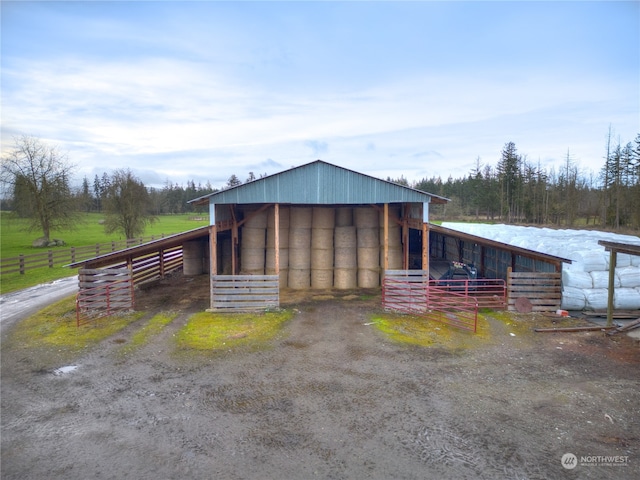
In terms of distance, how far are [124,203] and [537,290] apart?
32391 mm

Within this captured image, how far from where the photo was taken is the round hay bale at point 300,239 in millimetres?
18516

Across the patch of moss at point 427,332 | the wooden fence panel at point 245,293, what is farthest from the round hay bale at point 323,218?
the patch of moss at point 427,332

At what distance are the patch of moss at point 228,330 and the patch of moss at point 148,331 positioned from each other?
79 centimetres

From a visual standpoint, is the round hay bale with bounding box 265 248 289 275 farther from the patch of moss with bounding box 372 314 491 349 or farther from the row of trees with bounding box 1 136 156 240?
the row of trees with bounding box 1 136 156 240

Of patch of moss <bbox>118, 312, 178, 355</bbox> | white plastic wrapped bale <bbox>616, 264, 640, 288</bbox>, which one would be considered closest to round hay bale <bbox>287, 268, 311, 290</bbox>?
patch of moss <bbox>118, 312, 178, 355</bbox>

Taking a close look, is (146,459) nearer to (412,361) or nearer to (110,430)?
(110,430)

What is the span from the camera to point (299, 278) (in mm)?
18469

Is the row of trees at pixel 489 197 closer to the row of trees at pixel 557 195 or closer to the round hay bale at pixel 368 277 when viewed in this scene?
the row of trees at pixel 557 195

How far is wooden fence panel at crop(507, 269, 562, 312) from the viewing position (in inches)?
566

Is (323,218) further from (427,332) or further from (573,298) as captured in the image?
(573,298)

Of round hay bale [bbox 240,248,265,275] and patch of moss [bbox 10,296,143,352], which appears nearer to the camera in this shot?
patch of moss [bbox 10,296,143,352]

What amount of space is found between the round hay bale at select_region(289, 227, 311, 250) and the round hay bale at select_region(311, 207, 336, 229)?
0.59 meters

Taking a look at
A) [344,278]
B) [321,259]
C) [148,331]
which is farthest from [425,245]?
[148,331]

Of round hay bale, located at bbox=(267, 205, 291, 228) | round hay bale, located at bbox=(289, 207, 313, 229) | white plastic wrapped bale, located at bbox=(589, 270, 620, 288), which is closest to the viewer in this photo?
white plastic wrapped bale, located at bbox=(589, 270, 620, 288)
